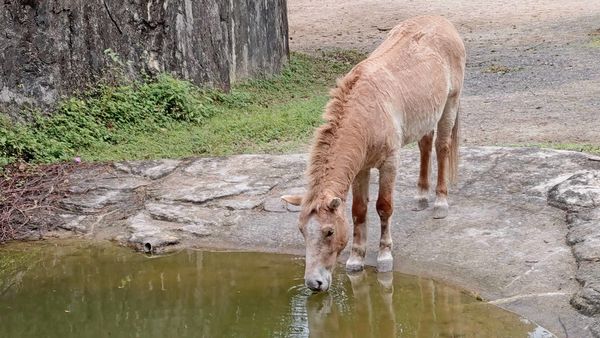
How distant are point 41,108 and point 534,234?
5556 millimetres

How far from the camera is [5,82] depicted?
884cm

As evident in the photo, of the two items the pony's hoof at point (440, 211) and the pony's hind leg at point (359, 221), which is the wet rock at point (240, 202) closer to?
the pony's hind leg at point (359, 221)

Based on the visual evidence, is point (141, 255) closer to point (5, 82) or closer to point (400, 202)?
point (400, 202)

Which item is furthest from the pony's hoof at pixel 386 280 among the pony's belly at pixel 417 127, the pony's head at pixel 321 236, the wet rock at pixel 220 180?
the wet rock at pixel 220 180

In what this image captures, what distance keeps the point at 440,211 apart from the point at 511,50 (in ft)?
31.0

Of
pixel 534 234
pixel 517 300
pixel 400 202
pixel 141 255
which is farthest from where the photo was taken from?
pixel 400 202

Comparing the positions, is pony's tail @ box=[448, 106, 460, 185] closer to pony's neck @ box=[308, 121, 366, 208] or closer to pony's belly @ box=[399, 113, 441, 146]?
pony's belly @ box=[399, 113, 441, 146]

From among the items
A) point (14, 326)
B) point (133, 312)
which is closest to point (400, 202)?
point (133, 312)

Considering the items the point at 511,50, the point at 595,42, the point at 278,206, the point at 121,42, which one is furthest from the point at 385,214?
the point at 595,42

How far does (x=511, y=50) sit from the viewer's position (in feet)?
50.6

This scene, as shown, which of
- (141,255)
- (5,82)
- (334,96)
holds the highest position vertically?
(334,96)

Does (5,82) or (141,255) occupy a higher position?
(5,82)

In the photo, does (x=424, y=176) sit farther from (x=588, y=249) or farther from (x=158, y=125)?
(x=158, y=125)

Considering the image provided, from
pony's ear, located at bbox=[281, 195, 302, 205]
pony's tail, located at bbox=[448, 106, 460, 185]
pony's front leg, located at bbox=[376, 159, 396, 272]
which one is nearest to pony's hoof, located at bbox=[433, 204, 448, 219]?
pony's tail, located at bbox=[448, 106, 460, 185]
